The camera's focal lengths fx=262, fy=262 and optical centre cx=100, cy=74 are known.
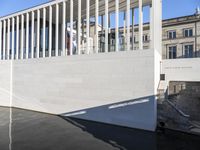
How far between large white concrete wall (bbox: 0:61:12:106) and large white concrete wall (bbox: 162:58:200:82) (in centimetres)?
1170

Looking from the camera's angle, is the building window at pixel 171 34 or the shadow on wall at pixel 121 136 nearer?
the shadow on wall at pixel 121 136

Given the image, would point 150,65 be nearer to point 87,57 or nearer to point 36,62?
point 87,57

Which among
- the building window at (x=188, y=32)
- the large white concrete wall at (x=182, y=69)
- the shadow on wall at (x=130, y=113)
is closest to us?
the shadow on wall at (x=130, y=113)

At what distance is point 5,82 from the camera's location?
63.7 feet

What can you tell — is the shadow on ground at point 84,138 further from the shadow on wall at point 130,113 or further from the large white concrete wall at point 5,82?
the large white concrete wall at point 5,82

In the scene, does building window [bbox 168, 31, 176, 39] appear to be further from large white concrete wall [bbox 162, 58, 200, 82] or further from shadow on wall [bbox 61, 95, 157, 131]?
shadow on wall [bbox 61, 95, 157, 131]

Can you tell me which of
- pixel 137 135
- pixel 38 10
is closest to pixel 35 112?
pixel 38 10

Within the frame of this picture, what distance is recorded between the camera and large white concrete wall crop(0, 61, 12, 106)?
63.1ft

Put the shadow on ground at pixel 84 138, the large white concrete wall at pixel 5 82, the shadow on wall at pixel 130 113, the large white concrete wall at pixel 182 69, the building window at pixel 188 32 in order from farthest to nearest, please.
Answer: the building window at pixel 188 32, the large white concrete wall at pixel 5 82, the large white concrete wall at pixel 182 69, the shadow on wall at pixel 130 113, the shadow on ground at pixel 84 138

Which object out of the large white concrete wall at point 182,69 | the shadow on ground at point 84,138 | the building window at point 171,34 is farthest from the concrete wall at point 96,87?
the building window at point 171,34

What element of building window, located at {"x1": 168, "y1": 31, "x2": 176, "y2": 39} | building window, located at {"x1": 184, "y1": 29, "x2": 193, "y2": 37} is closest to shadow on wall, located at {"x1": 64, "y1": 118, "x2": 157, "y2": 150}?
building window, located at {"x1": 168, "y1": 31, "x2": 176, "y2": 39}

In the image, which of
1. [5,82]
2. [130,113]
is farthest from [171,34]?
[130,113]

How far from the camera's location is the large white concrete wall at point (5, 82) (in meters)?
19.2

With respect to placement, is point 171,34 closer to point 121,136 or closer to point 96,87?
point 96,87
